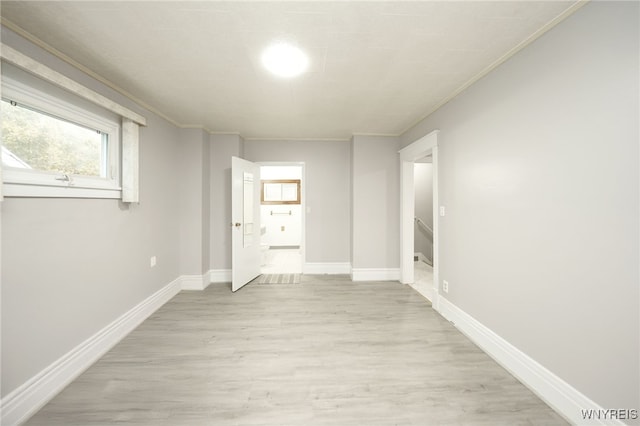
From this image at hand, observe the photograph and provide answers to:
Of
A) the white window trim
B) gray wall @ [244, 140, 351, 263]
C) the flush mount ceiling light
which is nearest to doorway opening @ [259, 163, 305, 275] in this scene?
gray wall @ [244, 140, 351, 263]

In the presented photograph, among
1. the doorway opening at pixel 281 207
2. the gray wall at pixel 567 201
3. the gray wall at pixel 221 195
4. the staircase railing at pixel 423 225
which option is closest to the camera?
the gray wall at pixel 567 201

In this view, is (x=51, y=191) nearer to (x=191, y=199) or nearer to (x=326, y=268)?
(x=191, y=199)

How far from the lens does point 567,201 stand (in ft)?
4.82

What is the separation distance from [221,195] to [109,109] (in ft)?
6.41

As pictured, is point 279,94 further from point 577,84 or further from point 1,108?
point 577,84

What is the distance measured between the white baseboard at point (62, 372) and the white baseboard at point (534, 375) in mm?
3229

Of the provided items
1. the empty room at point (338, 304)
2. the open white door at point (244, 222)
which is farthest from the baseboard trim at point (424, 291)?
the open white door at point (244, 222)

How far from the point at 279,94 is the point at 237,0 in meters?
1.15

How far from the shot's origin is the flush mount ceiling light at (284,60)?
178cm

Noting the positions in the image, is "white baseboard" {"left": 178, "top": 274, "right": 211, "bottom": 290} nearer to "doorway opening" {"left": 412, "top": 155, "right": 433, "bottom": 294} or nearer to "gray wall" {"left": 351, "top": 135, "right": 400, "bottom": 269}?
"gray wall" {"left": 351, "top": 135, "right": 400, "bottom": 269}

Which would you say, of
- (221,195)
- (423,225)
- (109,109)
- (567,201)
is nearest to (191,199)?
(221,195)

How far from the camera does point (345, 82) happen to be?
228 centimetres

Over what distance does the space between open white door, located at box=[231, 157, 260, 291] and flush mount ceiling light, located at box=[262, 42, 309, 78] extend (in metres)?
1.86

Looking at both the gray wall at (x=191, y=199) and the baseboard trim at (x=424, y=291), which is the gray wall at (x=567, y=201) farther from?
the gray wall at (x=191, y=199)
